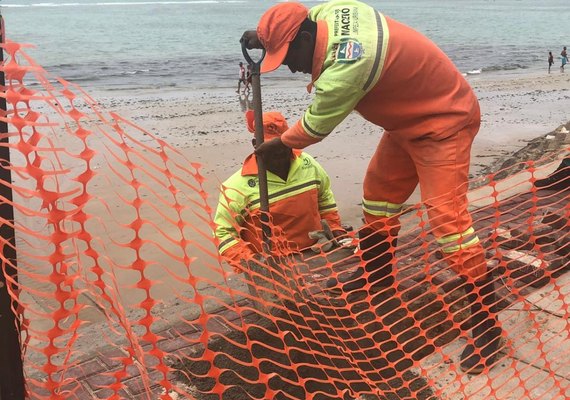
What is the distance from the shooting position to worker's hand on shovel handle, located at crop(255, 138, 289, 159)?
307 centimetres

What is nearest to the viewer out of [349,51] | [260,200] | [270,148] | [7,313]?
[7,313]

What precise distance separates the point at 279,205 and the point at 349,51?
1199 mm

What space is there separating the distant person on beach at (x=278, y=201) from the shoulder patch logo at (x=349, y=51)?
33.1 inches

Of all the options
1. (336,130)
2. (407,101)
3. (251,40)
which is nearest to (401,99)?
(407,101)

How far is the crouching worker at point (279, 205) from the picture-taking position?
339cm

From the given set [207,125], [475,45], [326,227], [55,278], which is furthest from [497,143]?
[475,45]

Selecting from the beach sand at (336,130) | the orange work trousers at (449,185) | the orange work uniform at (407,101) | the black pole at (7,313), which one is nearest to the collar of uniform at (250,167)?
the orange work uniform at (407,101)

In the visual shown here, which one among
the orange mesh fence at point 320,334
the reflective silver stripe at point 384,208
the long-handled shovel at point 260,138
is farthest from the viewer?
the reflective silver stripe at point 384,208

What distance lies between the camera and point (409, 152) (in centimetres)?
315

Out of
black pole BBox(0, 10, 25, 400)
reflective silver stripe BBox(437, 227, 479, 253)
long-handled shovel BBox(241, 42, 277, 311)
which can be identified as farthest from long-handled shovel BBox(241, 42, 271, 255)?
black pole BBox(0, 10, 25, 400)

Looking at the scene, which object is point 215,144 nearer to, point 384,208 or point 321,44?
point 384,208

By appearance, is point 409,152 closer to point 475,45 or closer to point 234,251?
point 234,251

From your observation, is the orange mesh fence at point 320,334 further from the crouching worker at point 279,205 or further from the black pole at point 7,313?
the black pole at point 7,313

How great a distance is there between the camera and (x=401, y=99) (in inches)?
117
